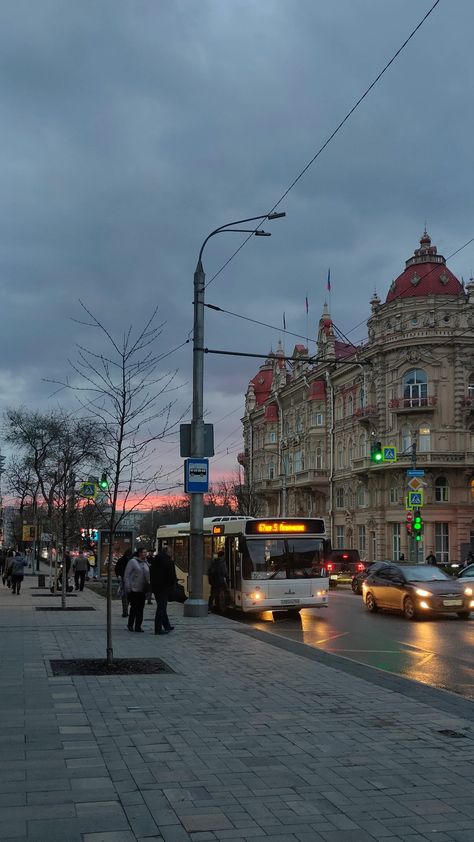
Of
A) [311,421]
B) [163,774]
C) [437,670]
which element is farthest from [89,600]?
[311,421]

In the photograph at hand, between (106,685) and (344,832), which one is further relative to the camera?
(106,685)

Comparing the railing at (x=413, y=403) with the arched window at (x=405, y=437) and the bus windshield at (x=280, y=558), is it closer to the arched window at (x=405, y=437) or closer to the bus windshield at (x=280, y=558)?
the arched window at (x=405, y=437)

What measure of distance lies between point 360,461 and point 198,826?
57330mm

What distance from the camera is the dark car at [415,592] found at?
21.4 metres

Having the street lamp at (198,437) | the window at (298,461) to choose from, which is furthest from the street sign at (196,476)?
the window at (298,461)

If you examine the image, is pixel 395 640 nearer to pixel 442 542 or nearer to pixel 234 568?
pixel 234 568

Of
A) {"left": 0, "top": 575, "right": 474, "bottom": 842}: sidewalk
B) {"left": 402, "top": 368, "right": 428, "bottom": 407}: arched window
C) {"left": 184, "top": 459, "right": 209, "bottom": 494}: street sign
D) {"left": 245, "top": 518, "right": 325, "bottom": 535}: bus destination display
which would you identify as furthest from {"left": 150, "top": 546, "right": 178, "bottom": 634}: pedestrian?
{"left": 402, "top": 368, "right": 428, "bottom": 407}: arched window

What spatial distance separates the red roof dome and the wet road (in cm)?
3543

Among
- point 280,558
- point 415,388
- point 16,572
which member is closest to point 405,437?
point 415,388

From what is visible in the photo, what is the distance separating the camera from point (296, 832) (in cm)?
523

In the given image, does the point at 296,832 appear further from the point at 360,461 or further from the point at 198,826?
the point at 360,461

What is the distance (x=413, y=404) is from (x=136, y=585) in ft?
142

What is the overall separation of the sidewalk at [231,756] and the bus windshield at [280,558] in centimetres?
887

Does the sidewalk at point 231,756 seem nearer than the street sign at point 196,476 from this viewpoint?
Yes
